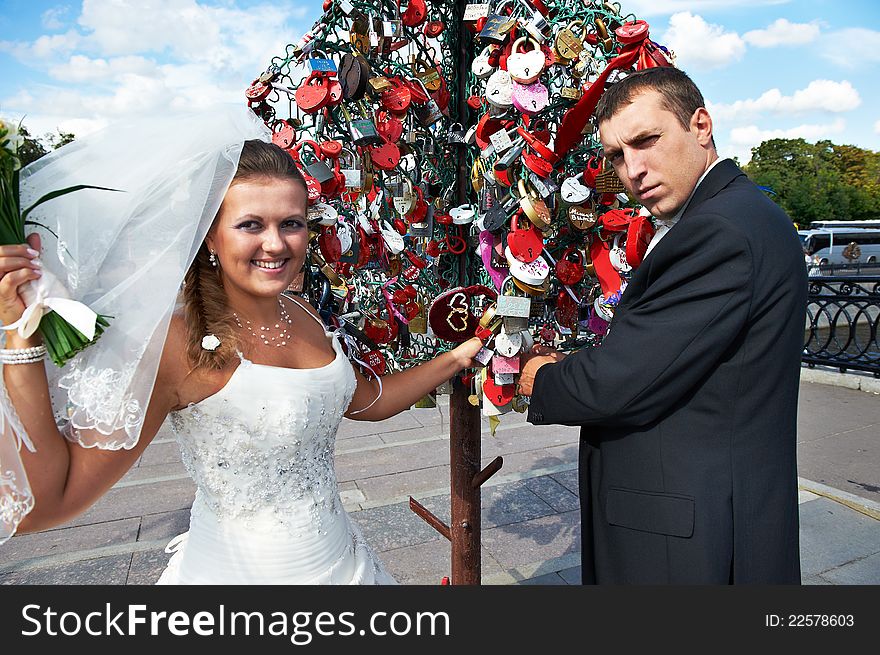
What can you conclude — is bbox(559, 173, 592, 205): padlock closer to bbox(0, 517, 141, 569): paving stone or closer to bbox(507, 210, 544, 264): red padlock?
bbox(507, 210, 544, 264): red padlock

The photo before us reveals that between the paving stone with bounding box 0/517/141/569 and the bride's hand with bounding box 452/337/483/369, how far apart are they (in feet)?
11.2

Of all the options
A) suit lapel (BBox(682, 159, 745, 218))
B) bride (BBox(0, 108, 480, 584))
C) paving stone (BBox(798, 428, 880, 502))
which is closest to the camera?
bride (BBox(0, 108, 480, 584))

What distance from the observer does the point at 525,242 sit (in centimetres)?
168

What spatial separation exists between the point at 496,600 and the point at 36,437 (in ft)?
4.16

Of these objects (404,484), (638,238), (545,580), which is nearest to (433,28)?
(638,238)

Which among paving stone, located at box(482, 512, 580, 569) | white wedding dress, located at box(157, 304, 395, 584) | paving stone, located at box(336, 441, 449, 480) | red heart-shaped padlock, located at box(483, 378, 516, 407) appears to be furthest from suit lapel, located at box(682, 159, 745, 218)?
paving stone, located at box(336, 441, 449, 480)

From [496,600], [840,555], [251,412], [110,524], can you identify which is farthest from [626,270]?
[110,524]

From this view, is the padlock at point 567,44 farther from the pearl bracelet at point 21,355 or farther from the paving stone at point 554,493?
the paving stone at point 554,493

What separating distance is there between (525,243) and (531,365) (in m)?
0.40

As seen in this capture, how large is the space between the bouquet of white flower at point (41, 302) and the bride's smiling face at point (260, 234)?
0.41 meters

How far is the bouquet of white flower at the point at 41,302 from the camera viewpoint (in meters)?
1.13

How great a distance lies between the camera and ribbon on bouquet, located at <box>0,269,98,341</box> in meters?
1.12

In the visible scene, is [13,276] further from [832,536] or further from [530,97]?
[832,536]

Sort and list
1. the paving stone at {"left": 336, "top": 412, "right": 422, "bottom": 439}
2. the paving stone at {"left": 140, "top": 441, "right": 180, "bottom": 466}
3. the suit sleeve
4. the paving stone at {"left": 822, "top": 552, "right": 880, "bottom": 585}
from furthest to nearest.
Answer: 1. the paving stone at {"left": 336, "top": 412, "right": 422, "bottom": 439}
2. the paving stone at {"left": 140, "top": 441, "right": 180, "bottom": 466}
3. the paving stone at {"left": 822, "top": 552, "right": 880, "bottom": 585}
4. the suit sleeve
